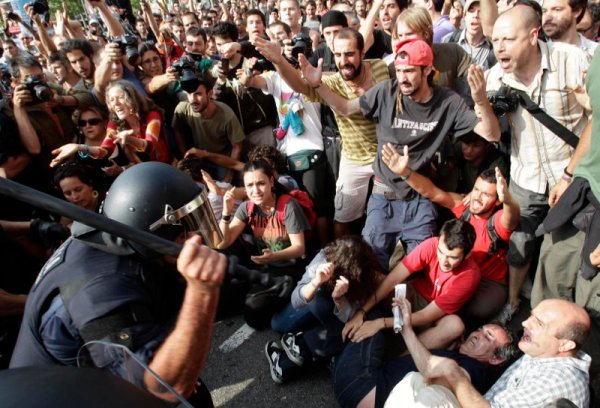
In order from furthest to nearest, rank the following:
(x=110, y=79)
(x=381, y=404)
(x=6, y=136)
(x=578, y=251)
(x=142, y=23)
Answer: (x=142, y=23) → (x=110, y=79) → (x=6, y=136) → (x=578, y=251) → (x=381, y=404)

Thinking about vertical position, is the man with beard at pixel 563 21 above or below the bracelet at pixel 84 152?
above

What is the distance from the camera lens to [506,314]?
10.5 feet

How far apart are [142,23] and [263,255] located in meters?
8.41

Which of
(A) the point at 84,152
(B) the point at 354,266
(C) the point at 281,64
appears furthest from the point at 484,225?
(A) the point at 84,152

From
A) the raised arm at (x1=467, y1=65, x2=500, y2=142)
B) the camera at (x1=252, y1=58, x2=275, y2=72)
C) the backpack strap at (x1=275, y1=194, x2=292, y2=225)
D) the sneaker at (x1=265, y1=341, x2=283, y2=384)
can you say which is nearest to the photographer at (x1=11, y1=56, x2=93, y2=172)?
the camera at (x1=252, y1=58, x2=275, y2=72)

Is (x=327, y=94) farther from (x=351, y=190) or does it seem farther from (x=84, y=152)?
(x=84, y=152)

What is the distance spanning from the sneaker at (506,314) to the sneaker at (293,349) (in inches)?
61.0

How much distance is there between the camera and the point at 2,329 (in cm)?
250

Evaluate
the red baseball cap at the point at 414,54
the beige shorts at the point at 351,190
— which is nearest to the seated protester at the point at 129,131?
the beige shorts at the point at 351,190

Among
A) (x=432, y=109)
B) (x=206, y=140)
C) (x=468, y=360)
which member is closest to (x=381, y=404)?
(x=468, y=360)

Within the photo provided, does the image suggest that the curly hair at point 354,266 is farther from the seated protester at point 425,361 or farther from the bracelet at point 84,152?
the bracelet at point 84,152

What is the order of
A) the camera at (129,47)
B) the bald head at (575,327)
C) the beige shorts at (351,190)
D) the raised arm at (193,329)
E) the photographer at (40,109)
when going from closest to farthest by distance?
the raised arm at (193,329) < the bald head at (575,327) < the photographer at (40,109) < the beige shorts at (351,190) < the camera at (129,47)

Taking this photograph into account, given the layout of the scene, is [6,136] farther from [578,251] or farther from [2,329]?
[578,251]

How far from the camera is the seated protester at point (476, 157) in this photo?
11.6ft
